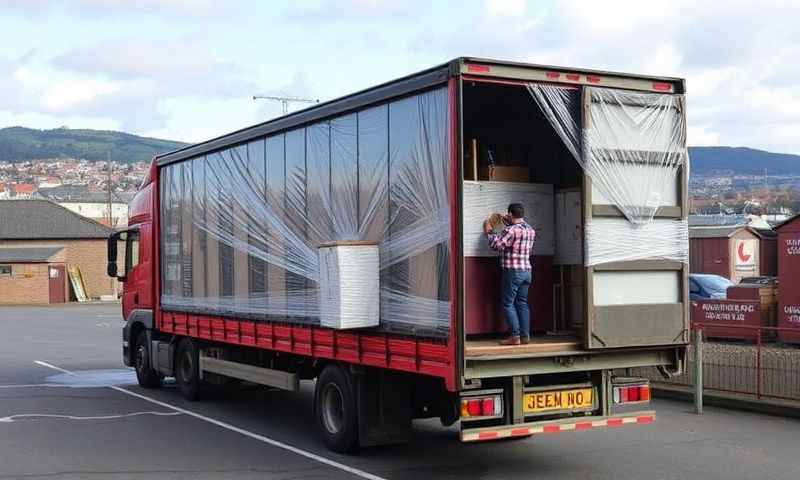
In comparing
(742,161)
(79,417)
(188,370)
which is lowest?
(79,417)

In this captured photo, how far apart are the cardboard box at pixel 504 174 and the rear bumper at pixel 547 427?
7.95ft

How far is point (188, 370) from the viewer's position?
46.7ft

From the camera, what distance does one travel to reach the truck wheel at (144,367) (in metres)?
15.6

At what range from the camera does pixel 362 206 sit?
9617mm

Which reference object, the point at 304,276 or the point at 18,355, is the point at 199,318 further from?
the point at 18,355

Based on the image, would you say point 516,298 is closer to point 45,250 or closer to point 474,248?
point 474,248

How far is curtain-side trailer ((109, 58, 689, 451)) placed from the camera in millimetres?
8445

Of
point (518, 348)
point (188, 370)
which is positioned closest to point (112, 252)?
point (188, 370)

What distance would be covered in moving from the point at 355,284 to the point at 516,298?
4.89ft

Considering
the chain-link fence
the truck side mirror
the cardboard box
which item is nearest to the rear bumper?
the cardboard box

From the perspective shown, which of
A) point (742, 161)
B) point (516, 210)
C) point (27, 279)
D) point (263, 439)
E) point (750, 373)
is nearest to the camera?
point (516, 210)

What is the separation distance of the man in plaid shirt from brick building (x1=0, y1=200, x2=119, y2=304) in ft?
180

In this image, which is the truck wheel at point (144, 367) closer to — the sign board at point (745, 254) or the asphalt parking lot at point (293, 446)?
the asphalt parking lot at point (293, 446)

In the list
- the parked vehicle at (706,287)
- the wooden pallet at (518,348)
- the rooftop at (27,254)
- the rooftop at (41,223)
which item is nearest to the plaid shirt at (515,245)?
the wooden pallet at (518,348)
